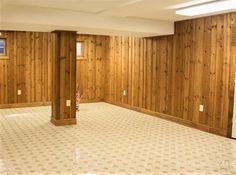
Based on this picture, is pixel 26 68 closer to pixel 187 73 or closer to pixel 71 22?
pixel 71 22

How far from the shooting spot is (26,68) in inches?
305

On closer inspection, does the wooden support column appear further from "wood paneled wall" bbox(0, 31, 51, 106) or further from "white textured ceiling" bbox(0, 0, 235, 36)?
"wood paneled wall" bbox(0, 31, 51, 106)

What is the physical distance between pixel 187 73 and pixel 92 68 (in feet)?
12.2

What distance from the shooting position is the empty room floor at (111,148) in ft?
11.3

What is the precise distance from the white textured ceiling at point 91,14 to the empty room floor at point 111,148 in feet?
6.30

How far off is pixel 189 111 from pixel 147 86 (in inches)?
60.0

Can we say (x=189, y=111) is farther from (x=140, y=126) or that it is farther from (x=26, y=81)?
(x=26, y=81)

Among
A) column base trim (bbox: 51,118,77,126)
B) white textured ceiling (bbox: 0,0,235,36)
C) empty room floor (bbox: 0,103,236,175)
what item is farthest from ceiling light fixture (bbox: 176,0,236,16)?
column base trim (bbox: 51,118,77,126)

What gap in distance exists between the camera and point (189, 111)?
5.73m

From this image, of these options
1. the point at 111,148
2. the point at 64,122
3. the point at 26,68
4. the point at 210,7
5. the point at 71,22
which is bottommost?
the point at 111,148

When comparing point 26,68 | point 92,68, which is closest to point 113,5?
point 26,68

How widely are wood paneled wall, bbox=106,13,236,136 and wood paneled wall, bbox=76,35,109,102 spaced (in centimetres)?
103

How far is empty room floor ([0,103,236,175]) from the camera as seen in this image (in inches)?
135

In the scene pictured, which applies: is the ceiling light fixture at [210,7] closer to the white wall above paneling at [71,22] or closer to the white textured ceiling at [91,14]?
the white textured ceiling at [91,14]
